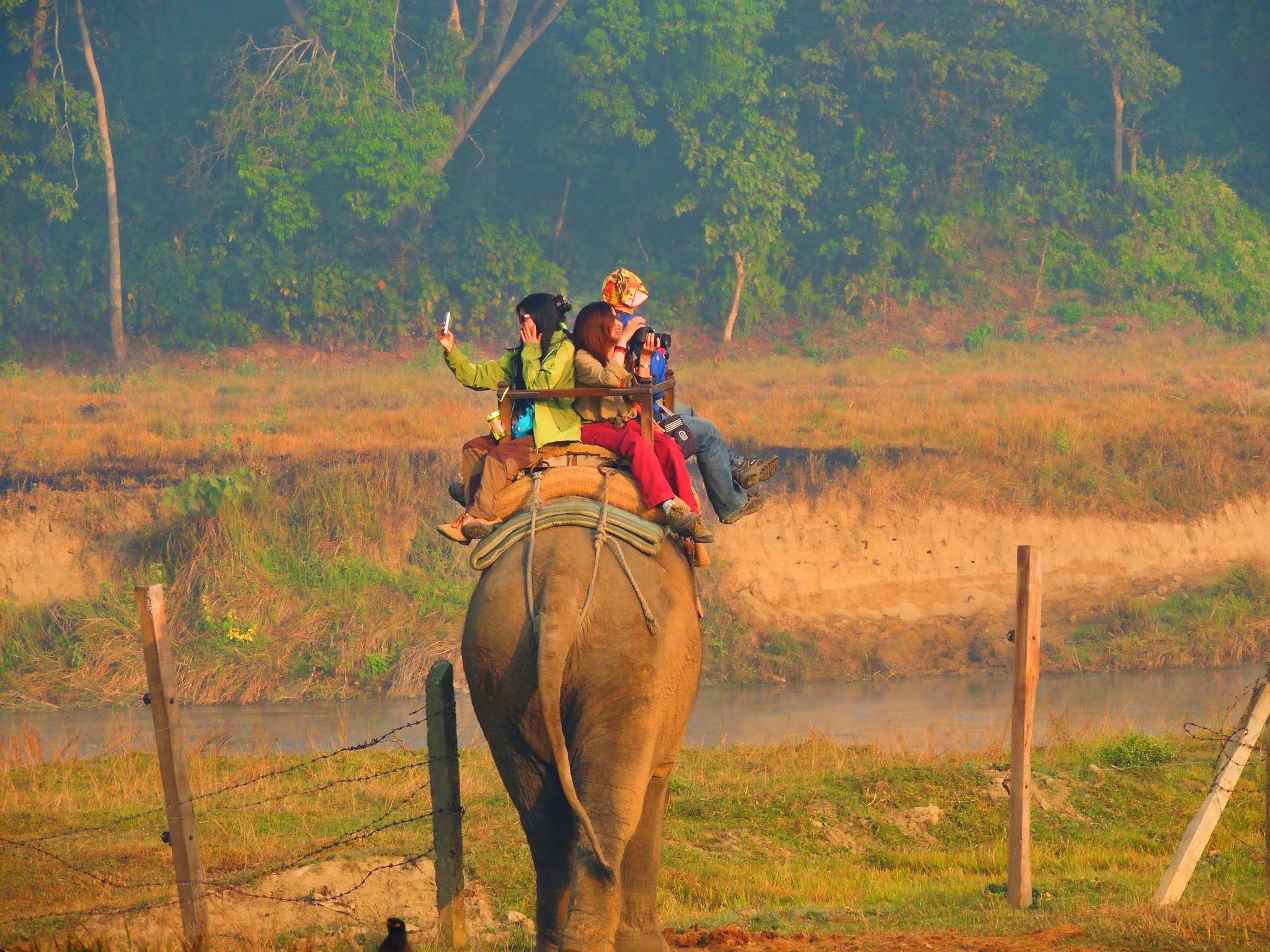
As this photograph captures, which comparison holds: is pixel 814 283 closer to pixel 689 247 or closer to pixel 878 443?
pixel 689 247

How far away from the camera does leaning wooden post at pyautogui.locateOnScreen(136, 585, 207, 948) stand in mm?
7602

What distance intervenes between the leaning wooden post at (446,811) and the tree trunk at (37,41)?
31776mm

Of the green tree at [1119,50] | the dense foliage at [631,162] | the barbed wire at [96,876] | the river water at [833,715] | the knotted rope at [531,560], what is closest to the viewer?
the knotted rope at [531,560]

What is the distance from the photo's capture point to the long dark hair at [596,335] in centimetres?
735

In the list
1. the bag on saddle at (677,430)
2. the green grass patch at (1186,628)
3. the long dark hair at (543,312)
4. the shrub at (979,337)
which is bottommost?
the green grass patch at (1186,628)

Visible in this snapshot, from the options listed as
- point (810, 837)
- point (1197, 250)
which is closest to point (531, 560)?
point (810, 837)

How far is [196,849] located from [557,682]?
8.79ft

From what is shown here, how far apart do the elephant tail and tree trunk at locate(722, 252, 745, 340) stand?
1200 inches

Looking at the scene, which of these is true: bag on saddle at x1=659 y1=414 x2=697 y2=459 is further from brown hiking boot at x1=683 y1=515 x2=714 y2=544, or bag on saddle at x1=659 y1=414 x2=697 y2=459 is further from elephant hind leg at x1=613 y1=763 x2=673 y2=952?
elephant hind leg at x1=613 y1=763 x2=673 y2=952

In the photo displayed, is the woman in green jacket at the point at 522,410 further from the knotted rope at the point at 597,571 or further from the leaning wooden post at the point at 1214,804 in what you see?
the leaning wooden post at the point at 1214,804

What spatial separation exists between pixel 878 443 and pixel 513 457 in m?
16.7

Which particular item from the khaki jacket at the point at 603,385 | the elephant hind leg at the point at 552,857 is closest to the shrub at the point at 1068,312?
the khaki jacket at the point at 603,385

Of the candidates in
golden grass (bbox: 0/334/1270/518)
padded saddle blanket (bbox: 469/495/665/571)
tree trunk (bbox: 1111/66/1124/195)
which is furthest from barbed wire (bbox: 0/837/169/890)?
tree trunk (bbox: 1111/66/1124/195)

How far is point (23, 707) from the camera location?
1864 centimetres
